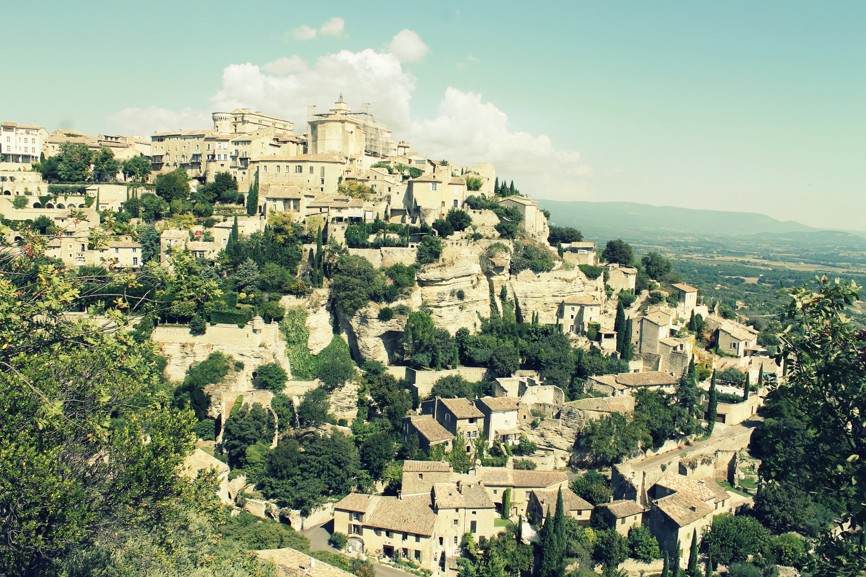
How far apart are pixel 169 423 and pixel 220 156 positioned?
39.7 metres

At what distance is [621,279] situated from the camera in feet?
148

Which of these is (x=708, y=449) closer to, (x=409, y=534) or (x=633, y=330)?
(x=633, y=330)

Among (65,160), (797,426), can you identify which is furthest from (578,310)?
(65,160)

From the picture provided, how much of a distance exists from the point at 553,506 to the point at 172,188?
107 feet

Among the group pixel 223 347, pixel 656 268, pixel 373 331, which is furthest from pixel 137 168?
pixel 656 268

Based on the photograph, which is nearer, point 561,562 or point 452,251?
point 561,562

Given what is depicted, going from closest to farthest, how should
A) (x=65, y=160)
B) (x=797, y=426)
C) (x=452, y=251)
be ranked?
(x=797, y=426) < (x=452, y=251) < (x=65, y=160)

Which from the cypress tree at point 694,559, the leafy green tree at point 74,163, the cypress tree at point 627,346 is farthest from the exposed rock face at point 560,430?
the leafy green tree at point 74,163

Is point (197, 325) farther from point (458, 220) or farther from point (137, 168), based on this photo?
point (137, 168)

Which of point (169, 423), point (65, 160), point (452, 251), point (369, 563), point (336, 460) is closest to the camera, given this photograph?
point (169, 423)

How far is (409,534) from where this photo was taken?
26.1 m

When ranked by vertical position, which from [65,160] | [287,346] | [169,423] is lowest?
[287,346]

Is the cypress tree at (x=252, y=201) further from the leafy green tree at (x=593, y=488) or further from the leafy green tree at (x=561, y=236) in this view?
the leafy green tree at (x=593, y=488)

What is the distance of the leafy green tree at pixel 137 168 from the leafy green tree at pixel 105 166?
65cm
